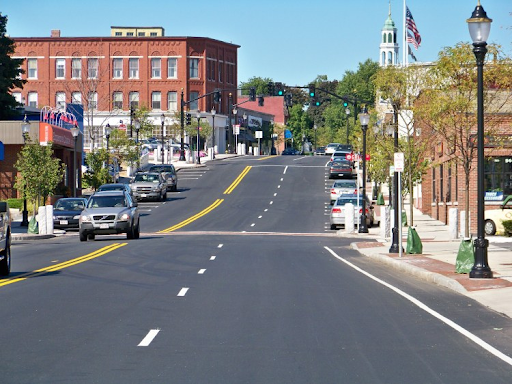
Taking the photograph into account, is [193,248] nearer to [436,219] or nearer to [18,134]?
[436,219]

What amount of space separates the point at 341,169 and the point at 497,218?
130 feet

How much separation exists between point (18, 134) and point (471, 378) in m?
56.8

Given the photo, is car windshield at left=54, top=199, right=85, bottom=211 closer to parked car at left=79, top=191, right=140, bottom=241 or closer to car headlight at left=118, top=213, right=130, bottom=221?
parked car at left=79, top=191, right=140, bottom=241

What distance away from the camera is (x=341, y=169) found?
261 ft

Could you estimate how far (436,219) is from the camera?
55.3m

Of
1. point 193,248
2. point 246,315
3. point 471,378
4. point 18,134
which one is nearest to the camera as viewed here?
point 471,378

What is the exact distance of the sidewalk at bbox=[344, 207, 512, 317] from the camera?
59.2ft

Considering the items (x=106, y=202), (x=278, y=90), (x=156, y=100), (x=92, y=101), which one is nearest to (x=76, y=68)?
(x=156, y=100)

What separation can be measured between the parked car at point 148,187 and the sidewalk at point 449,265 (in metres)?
24.7

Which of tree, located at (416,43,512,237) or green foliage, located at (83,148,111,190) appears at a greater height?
tree, located at (416,43,512,237)

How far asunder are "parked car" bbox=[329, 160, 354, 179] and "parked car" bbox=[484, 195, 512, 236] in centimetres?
3881

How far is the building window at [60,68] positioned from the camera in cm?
12400

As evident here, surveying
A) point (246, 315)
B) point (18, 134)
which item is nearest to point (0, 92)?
point (18, 134)

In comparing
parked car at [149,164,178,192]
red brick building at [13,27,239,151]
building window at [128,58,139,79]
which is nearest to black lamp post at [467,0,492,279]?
parked car at [149,164,178,192]
